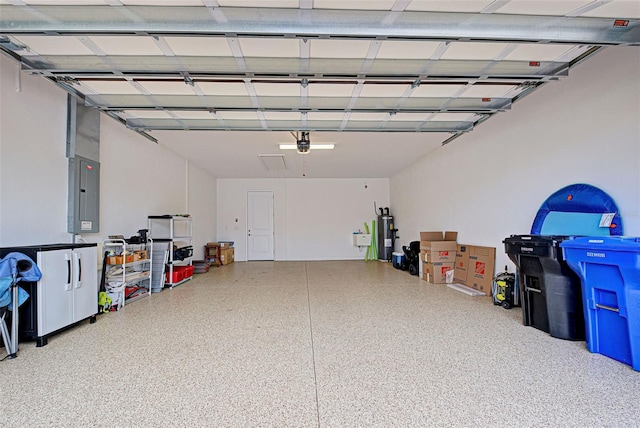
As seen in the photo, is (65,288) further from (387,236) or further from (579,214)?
(387,236)

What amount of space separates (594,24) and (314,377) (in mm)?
3451

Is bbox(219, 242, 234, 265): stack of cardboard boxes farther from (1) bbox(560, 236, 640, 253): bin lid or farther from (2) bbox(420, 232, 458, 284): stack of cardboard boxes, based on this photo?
(1) bbox(560, 236, 640, 253): bin lid

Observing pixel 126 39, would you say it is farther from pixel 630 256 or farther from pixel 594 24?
pixel 630 256

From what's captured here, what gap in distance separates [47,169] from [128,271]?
185 centimetres

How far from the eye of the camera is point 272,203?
9805 mm

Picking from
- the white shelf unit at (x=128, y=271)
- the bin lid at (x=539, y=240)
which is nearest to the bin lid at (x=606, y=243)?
the bin lid at (x=539, y=240)

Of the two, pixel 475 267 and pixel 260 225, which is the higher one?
pixel 260 225

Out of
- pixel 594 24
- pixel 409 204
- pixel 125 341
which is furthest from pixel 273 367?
pixel 409 204

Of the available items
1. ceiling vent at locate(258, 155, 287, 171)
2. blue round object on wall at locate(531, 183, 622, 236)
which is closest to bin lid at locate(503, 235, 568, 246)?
blue round object on wall at locate(531, 183, 622, 236)

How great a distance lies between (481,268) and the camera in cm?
489

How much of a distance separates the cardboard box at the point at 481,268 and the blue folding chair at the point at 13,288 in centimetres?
564

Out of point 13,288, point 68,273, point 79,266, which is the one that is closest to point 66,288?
point 68,273

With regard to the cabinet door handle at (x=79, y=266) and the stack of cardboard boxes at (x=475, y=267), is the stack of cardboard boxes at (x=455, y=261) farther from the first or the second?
the cabinet door handle at (x=79, y=266)

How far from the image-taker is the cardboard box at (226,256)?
863 cm
